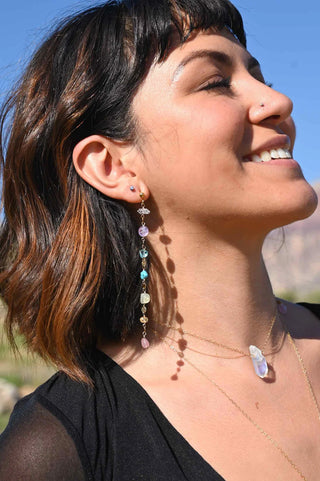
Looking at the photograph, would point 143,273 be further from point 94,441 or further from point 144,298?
point 94,441

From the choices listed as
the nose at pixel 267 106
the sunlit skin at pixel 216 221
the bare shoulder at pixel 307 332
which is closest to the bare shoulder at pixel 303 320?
the bare shoulder at pixel 307 332

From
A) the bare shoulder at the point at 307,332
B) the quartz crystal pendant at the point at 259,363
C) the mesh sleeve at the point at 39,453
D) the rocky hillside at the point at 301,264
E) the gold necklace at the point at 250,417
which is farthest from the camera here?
the rocky hillside at the point at 301,264

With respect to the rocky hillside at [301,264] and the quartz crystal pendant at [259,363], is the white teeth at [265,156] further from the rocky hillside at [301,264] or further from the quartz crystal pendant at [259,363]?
the rocky hillside at [301,264]

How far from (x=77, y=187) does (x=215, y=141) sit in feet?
1.96

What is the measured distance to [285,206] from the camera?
194 centimetres

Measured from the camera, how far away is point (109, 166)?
219 cm

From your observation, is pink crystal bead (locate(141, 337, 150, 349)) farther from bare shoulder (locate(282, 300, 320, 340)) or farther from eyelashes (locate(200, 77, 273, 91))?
eyelashes (locate(200, 77, 273, 91))

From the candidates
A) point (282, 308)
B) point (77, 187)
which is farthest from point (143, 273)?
point (282, 308)

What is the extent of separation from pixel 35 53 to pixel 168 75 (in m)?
0.67

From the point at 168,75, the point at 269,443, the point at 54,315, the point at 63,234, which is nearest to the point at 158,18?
the point at 168,75

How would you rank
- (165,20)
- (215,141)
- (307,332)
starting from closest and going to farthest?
(215,141) → (165,20) → (307,332)

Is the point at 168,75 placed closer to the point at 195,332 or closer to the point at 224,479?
the point at 195,332

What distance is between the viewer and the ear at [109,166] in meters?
2.14

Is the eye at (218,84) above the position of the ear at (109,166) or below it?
above
